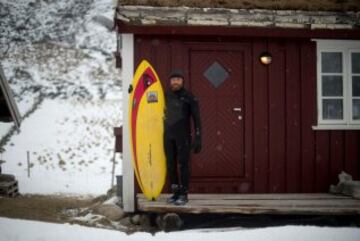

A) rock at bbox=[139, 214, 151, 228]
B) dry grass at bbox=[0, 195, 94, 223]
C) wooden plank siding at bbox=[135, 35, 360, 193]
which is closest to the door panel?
wooden plank siding at bbox=[135, 35, 360, 193]

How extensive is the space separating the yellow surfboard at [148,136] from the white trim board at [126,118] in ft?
0.97

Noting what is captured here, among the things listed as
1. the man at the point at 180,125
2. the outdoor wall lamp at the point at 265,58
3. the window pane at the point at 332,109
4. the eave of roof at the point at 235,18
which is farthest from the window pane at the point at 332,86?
the man at the point at 180,125

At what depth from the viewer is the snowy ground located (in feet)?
52.9

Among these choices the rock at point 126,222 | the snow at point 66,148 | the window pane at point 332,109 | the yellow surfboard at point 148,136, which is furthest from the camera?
the snow at point 66,148

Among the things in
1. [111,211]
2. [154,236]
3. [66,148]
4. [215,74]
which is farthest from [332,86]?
[66,148]

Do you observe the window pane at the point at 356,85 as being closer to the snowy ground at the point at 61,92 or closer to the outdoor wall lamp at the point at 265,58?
the outdoor wall lamp at the point at 265,58

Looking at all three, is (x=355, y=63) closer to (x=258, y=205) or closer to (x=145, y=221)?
(x=258, y=205)

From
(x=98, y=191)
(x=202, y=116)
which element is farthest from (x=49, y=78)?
(x=202, y=116)

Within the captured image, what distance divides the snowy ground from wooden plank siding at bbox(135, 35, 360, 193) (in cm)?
561

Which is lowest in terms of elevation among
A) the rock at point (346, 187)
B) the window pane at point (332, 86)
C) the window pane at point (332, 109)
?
the rock at point (346, 187)

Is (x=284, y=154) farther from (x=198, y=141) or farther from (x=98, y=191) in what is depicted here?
(x=98, y=191)

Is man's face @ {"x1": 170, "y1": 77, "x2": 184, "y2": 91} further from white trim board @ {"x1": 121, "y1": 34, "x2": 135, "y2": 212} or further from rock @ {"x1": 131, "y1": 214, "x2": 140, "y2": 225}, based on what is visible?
rock @ {"x1": 131, "y1": 214, "x2": 140, "y2": 225}

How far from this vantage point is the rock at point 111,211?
28.2ft

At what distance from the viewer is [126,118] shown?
28.1 ft
